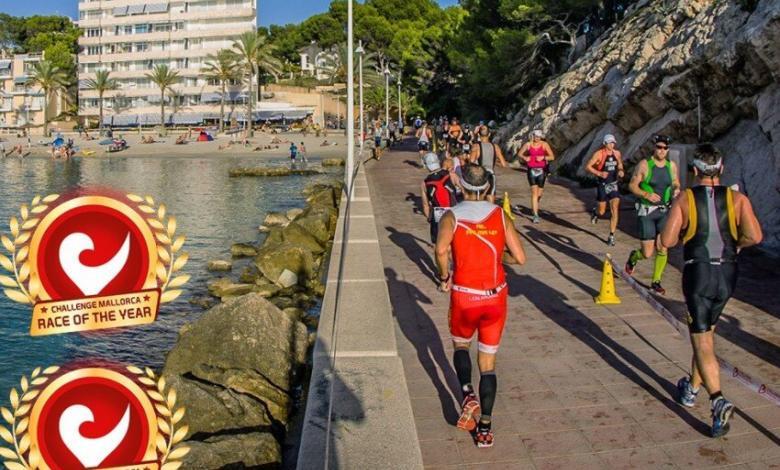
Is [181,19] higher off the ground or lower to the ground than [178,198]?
higher

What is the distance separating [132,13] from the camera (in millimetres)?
102375

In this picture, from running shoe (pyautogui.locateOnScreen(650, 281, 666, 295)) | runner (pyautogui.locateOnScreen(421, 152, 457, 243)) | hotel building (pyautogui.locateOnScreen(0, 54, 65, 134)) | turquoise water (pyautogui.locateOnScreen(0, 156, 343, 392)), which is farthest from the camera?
hotel building (pyautogui.locateOnScreen(0, 54, 65, 134))

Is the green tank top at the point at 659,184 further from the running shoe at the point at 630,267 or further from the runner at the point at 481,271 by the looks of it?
the runner at the point at 481,271

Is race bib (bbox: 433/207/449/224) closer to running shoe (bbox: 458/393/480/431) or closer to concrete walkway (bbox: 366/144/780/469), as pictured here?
concrete walkway (bbox: 366/144/780/469)

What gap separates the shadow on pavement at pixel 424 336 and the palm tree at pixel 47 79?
95.6m

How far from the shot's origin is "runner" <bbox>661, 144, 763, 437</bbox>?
202 inches

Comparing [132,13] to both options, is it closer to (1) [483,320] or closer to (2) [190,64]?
(2) [190,64]

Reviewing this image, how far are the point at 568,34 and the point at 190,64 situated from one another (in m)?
75.5

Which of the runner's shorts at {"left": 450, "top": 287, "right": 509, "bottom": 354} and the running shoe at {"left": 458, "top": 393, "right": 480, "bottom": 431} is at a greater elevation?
the runner's shorts at {"left": 450, "top": 287, "right": 509, "bottom": 354}

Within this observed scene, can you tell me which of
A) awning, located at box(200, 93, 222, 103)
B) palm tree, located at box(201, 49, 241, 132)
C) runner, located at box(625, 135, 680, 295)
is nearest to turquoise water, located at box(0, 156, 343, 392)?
runner, located at box(625, 135, 680, 295)

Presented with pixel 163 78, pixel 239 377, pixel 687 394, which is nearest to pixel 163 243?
pixel 687 394

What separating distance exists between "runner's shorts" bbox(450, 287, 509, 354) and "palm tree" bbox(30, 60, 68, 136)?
99643 mm

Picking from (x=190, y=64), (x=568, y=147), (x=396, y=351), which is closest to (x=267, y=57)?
(x=190, y=64)

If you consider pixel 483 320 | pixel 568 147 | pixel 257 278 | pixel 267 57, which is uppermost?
pixel 267 57
